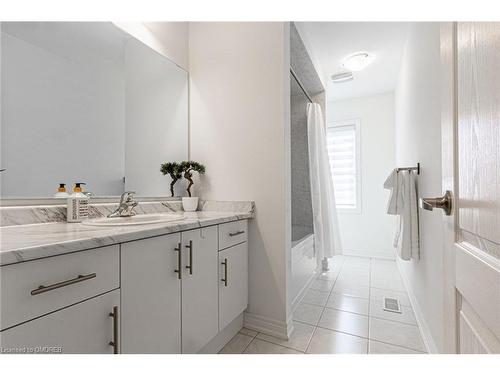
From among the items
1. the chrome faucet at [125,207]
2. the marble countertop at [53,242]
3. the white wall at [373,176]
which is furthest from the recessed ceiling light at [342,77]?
the marble countertop at [53,242]

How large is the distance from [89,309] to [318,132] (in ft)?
7.98

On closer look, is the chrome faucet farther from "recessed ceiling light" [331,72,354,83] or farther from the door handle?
"recessed ceiling light" [331,72,354,83]

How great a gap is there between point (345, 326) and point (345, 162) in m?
2.73

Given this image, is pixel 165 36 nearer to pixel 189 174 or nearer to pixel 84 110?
pixel 84 110

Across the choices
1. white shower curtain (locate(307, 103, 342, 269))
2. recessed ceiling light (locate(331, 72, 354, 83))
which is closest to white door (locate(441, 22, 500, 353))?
white shower curtain (locate(307, 103, 342, 269))

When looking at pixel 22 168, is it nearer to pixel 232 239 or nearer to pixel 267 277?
pixel 232 239

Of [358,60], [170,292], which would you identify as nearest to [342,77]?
[358,60]

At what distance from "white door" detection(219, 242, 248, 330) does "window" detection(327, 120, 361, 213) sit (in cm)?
275

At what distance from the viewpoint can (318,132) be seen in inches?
103

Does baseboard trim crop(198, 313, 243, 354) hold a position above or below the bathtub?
below

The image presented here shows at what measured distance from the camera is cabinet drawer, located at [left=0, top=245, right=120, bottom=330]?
0.58 metres

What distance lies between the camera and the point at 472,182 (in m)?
0.46

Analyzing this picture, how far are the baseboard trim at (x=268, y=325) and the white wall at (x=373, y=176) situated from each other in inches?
99.3

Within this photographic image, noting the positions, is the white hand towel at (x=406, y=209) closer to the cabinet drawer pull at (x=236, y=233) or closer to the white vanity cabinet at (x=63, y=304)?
the cabinet drawer pull at (x=236, y=233)
